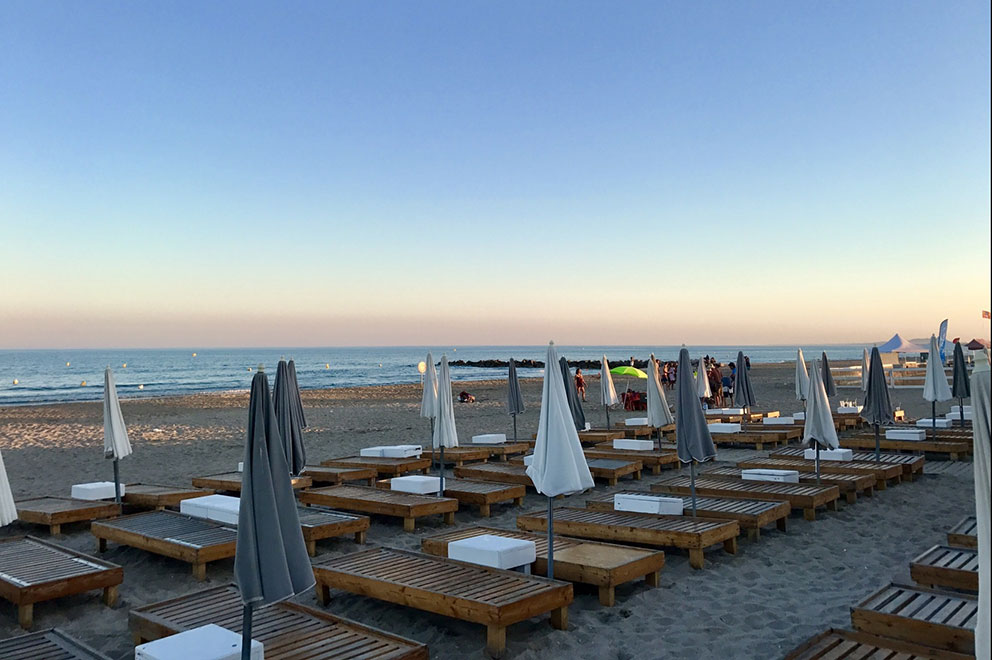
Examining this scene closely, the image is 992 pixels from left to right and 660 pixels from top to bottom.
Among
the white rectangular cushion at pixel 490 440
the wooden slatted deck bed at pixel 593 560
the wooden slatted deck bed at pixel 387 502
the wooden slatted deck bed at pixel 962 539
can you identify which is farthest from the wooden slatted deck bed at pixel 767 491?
the white rectangular cushion at pixel 490 440

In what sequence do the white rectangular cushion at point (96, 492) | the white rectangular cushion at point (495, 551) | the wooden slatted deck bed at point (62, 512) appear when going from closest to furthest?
the white rectangular cushion at point (495, 551) < the wooden slatted deck bed at point (62, 512) < the white rectangular cushion at point (96, 492)

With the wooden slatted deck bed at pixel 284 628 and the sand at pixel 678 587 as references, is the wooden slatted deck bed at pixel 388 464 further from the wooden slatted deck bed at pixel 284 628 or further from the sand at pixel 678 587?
the wooden slatted deck bed at pixel 284 628

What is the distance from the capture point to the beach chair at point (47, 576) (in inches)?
217

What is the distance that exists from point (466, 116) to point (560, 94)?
4.02 metres

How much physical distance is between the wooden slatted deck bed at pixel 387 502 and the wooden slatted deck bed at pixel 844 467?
5.03 metres

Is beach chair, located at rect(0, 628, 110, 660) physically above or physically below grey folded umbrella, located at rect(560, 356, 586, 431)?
below

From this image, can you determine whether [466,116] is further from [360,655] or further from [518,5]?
[360,655]

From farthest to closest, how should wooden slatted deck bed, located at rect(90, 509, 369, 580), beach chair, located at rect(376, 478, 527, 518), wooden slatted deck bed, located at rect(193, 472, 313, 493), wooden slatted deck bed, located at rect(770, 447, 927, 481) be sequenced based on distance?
wooden slatted deck bed, located at rect(770, 447, 927, 481), wooden slatted deck bed, located at rect(193, 472, 313, 493), beach chair, located at rect(376, 478, 527, 518), wooden slatted deck bed, located at rect(90, 509, 369, 580)

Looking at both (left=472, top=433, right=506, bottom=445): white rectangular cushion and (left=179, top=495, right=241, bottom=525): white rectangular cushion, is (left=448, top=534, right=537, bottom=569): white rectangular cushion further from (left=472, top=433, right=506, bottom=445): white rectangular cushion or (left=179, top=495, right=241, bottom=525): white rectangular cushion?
(left=472, top=433, right=506, bottom=445): white rectangular cushion

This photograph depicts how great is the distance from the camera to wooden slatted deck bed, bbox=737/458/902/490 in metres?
10.2

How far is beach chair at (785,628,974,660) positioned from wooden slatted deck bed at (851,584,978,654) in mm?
176

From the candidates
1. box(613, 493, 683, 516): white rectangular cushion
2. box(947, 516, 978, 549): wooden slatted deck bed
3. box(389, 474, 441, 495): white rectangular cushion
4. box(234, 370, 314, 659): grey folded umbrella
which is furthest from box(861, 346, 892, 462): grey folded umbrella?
box(234, 370, 314, 659): grey folded umbrella

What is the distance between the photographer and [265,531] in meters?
3.73

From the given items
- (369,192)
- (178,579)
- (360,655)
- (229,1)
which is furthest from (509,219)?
(360,655)
